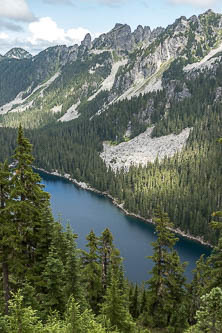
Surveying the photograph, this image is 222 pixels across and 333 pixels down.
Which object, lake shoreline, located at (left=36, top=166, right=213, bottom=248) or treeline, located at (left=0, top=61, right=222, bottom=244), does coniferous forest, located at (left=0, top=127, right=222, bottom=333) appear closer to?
lake shoreline, located at (left=36, top=166, right=213, bottom=248)

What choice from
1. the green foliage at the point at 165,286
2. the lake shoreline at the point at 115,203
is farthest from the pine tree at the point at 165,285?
the lake shoreline at the point at 115,203

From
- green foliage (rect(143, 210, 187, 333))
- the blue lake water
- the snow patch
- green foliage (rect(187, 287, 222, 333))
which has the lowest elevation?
the blue lake water

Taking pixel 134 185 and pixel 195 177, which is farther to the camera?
pixel 134 185

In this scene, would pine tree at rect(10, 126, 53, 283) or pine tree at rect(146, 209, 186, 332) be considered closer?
pine tree at rect(10, 126, 53, 283)

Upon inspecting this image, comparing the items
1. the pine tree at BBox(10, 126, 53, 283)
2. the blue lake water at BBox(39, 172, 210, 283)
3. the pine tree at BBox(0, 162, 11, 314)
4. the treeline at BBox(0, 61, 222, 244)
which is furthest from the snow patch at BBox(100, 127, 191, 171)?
the pine tree at BBox(0, 162, 11, 314)

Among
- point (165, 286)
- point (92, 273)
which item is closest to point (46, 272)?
point (92, 273)

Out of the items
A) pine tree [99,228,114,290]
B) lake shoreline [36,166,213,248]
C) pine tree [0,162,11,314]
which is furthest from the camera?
lake shoreline [36,166,213,248]

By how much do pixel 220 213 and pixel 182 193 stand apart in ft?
358

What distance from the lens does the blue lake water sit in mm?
91500

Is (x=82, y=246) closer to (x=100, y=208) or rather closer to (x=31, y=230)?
(x=100, y=208)

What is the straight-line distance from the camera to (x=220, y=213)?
20.1m

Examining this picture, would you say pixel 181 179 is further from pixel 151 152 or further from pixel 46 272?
pixel 46 272

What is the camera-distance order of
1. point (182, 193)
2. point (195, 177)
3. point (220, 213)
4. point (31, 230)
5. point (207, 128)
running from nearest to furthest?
point (220, 213) < point (31, 230) < point (182, 193) < point (195, 177) < point (207, 128)

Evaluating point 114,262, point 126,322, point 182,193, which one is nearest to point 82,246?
point 182,193
